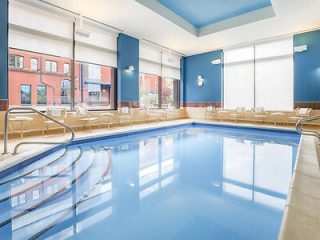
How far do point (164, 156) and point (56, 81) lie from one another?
5132mm

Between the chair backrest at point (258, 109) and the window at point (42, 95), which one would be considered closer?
the window at point (42, 95)

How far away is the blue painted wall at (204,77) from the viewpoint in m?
10.5

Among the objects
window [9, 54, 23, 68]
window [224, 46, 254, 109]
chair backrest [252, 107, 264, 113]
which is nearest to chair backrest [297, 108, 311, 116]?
chair backrest [252, 107, 264, 113]

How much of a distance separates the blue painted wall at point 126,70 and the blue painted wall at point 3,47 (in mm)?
3608

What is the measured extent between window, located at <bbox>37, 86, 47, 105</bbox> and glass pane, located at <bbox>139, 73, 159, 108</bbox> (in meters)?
3.94

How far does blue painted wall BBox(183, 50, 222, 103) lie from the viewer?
10.5 meters

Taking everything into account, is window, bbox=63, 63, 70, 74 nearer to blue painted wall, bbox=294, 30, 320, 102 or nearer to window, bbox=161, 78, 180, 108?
window, bbox=161, 78, 180, 108

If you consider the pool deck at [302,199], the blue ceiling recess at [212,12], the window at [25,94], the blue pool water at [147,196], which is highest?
the blue ceiling recess at [212,12]

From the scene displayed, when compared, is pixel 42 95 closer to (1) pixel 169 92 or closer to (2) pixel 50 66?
(2) pixel 50 66

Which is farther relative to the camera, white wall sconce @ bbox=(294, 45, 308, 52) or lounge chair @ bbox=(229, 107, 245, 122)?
lounge chair @ bbox=(229, 107, 245, 122)

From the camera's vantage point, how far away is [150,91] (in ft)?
33.8

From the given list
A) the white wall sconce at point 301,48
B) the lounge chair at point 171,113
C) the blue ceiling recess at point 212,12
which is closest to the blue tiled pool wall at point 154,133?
the lounge chair at point 171,113

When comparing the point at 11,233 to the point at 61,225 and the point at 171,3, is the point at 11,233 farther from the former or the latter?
the point at 171,3

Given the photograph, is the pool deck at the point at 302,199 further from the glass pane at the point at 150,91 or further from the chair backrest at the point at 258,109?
the glass pane at the point at 150,91
